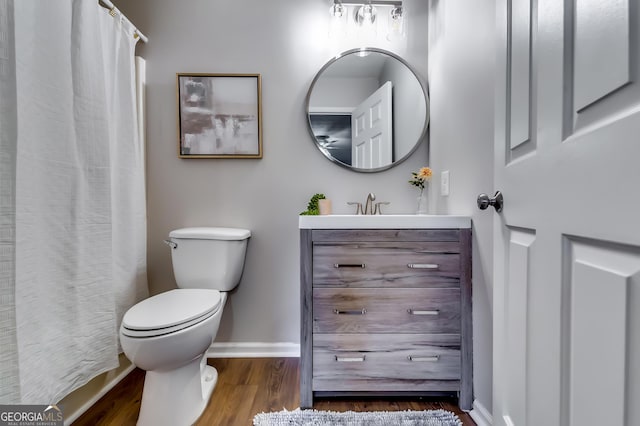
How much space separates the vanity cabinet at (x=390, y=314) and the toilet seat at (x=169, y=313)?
1.39 ft

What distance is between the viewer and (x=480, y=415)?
1188 mm

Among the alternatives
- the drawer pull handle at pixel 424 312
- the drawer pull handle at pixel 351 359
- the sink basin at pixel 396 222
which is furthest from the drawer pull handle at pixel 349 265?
the drawer pull handle at pixel 351 359

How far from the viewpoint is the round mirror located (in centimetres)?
175

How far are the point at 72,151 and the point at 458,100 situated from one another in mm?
1652

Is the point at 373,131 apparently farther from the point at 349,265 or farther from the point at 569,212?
the point at 569,212

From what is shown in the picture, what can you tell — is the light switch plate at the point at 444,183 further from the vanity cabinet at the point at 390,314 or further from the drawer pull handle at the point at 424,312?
the drawer pull handle at the point at 424,312

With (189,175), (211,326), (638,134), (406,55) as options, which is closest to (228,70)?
(189,175)

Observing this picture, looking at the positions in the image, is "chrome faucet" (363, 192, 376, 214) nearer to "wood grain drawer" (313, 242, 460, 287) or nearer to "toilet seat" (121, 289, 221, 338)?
"wood grain drawer" (313, 242, 460, 287)

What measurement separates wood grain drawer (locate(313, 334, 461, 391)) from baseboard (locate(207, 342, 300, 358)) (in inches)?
20.8

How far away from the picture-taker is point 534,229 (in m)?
0.63

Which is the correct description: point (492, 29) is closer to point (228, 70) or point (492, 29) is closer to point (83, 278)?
point (228, 70)

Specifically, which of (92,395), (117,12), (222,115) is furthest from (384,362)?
(117,12)

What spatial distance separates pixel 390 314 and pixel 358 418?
44 cm

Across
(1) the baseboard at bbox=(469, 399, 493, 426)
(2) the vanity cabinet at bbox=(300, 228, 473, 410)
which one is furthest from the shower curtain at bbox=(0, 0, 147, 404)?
(1) the baseboard at bbox=(469, 399, 493, 426)
